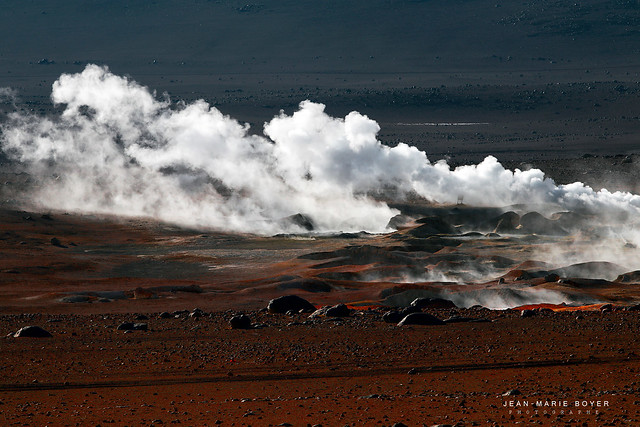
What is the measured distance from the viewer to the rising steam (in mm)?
74125

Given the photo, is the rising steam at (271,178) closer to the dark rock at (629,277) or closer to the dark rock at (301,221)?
the dark rock at (301,221)

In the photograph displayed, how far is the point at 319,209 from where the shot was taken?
248 feet

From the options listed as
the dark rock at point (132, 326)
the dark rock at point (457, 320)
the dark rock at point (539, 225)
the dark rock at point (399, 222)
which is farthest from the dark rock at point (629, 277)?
the dark rock at point (399, 222)

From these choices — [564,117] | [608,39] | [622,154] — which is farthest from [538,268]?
[608,39]

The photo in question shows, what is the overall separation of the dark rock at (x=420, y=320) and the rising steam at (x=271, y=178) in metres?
41.8

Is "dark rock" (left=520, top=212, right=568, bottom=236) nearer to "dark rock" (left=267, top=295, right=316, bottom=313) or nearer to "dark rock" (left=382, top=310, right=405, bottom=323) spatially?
"dark rock" (left=267, top=295, right=316, bottom=313)

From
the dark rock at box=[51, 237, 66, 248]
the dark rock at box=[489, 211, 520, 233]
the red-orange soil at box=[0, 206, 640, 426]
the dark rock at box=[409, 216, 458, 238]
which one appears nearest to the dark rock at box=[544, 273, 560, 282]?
the red-orange soil at box=[0, 206, 640, 426]

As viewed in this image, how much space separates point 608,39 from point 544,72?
55.8 ft

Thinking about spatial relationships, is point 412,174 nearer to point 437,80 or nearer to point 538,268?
point 538,268

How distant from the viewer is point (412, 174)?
7856 cm

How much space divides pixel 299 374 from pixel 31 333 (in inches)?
344

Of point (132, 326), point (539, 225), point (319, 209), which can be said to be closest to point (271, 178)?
point (319, 209)

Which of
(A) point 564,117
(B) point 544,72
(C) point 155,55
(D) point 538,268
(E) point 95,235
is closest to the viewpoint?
(D) point 538,268

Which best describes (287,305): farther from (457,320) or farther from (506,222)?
(506,222)
